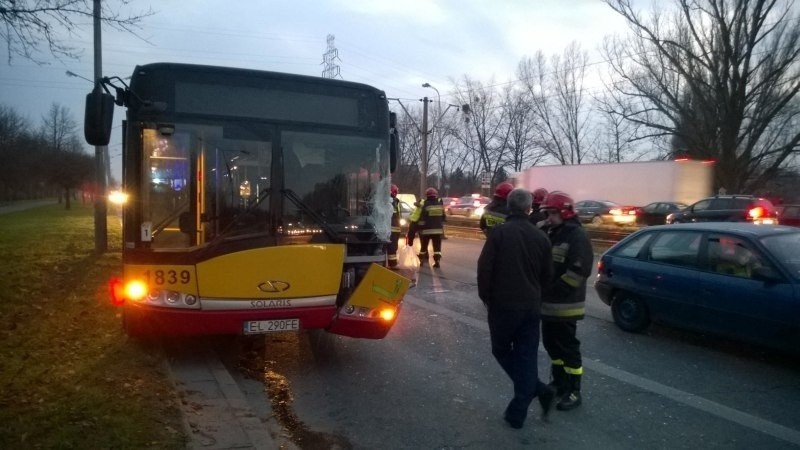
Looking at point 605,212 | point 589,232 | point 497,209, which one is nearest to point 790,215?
point 589,232

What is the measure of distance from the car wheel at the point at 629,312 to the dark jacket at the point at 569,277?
2.99m

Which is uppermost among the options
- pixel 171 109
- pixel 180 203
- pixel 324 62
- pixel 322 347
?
pixel 324 62

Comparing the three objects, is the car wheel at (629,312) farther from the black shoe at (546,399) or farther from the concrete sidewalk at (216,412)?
the concrete sidewalk at (216,412)

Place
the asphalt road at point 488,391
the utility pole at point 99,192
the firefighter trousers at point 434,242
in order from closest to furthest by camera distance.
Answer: the asphalt road at point 488,391 → the firefighter trousers at point 434,242 → the utility pole at point 99,192

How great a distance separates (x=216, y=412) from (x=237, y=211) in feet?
6.05

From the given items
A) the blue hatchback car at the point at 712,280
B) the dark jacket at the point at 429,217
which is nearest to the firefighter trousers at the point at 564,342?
the blue hatchback car at the point at 712,280

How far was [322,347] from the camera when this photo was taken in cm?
747

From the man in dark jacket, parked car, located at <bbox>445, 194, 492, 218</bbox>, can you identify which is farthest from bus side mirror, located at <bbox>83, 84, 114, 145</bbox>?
parked car, located at <bbox>445, 194, 492, 218</bbox>

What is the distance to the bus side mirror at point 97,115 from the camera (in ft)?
19.1

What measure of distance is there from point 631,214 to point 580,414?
88.6 ft

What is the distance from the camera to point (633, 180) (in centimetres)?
3328

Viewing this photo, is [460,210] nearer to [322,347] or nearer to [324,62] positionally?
[324,62]

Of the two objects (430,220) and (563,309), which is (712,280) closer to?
(563,309)

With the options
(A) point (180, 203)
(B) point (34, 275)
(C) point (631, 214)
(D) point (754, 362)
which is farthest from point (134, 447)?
(C) point (631, 214)
